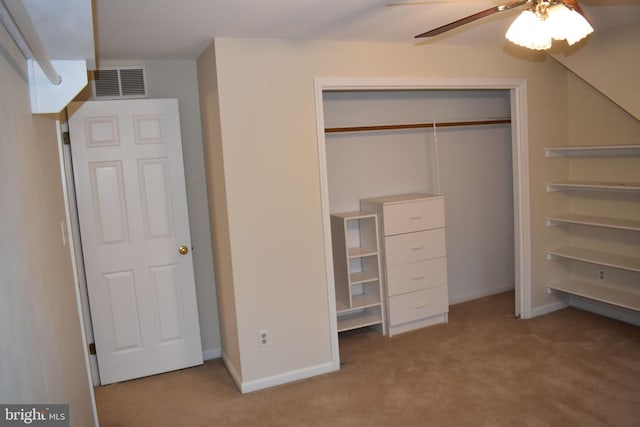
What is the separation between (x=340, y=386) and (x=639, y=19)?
10.6 ft

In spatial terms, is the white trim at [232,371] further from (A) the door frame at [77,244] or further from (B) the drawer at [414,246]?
(B) the drawer at [414,246]

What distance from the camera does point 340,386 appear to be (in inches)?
128

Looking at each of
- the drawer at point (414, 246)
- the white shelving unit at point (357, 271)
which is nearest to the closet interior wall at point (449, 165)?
the white shelving unit at point (357, 271)

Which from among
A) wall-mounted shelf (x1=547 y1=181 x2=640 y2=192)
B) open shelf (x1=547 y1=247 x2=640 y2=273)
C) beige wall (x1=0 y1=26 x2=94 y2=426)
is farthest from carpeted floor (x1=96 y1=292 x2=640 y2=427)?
wall-mounted shelf (x1=547 y1=181 x2=640 y2=192)

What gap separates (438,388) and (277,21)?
2408 mm

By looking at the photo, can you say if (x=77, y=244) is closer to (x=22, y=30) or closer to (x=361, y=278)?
(x=361, y=278)

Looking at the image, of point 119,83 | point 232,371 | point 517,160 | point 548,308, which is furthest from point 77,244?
point 548,308

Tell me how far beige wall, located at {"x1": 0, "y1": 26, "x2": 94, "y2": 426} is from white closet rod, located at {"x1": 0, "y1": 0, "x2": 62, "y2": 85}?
28 mm

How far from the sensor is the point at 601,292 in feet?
13.3

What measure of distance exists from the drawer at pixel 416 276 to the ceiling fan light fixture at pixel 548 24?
227cm

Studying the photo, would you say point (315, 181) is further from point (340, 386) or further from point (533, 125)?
point (533, 125)

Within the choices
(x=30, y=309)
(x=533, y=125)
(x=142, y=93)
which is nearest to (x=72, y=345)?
(x=30, y=309)

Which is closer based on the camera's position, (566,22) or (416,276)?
(566,22)

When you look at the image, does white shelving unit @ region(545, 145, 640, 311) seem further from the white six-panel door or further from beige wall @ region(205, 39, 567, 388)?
the white six-panel door
